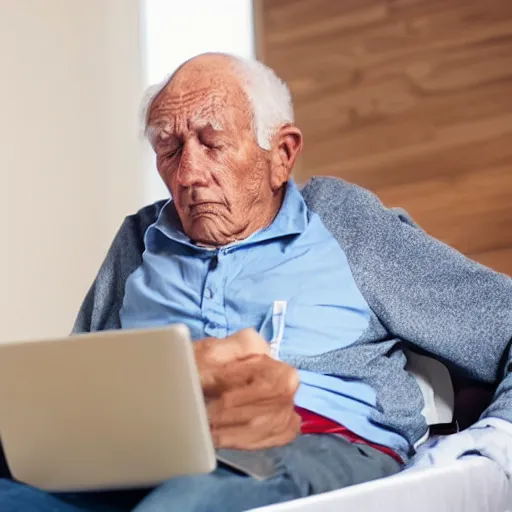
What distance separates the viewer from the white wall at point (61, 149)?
2027 millimetres

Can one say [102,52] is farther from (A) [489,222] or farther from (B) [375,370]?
(B) [375,370]

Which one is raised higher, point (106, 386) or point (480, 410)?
point (106, 386)

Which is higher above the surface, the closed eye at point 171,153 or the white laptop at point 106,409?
the closed eye at point 171,153

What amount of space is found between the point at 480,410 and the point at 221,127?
21.4 inches

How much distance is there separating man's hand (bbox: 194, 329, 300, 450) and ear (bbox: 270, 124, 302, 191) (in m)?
0.29

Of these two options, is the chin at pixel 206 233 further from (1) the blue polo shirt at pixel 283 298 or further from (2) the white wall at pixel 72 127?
(2) the white wall at pixel 72 127

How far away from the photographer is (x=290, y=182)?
51.9 inches

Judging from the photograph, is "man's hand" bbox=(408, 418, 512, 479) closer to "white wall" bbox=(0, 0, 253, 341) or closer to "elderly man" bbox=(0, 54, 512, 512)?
"elderly man" bbox=(0, 54, 512, 512)

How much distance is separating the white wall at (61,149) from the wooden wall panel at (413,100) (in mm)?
430

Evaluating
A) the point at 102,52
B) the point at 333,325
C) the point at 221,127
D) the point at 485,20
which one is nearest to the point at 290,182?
the point at 221,127

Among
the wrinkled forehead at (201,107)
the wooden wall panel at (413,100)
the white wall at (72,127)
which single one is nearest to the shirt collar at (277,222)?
the wrinkled forehead at (201,107)

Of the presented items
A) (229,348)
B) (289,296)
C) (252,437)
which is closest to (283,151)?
(289,296)

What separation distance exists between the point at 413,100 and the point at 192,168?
767 mm

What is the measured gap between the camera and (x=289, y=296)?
118 centimetres
